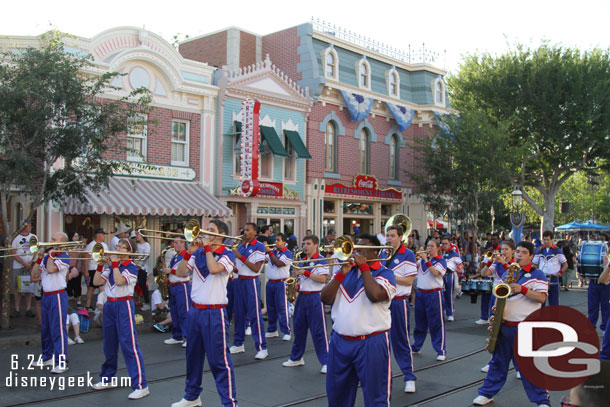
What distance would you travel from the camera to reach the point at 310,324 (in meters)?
8.57

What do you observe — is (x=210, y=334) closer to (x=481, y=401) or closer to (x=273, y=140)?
(x=481, y=401)

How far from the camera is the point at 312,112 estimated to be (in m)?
22.9

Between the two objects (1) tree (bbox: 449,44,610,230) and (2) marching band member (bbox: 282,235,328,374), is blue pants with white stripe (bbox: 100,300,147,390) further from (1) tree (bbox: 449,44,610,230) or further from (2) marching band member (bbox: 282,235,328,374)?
(1) tree (bbox: 449,44,610,230)

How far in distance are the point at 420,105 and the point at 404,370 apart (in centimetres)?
2116

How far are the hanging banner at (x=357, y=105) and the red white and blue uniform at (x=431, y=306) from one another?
14963mm

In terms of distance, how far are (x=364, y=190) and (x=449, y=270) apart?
12.1 m

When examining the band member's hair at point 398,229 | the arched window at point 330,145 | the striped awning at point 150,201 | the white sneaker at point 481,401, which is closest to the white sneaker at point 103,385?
the band member's hair at point 398,229

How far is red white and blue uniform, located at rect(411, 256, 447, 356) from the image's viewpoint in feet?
30.2

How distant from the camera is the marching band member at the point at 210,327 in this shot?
251 inches

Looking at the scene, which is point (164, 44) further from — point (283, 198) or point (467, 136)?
point (467, 136)

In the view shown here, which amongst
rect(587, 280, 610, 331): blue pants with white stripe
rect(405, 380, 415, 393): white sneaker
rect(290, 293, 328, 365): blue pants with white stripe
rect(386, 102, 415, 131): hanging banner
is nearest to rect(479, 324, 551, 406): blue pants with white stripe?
rect(405, 380, 415, 393): white sneaker

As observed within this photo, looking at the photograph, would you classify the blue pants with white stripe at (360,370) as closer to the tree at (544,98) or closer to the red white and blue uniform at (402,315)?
the red white and blue uniform at (402,315)

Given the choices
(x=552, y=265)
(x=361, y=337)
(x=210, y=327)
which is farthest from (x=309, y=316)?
(x=552, y=265)

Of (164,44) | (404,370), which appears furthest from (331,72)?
(404,370)
